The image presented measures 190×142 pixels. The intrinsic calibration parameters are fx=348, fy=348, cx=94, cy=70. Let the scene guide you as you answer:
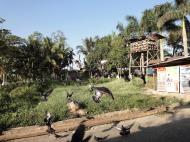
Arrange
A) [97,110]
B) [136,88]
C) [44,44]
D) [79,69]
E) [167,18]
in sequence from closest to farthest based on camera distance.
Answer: [97,110], [136,88], [167,18], [44,44], [79,69]

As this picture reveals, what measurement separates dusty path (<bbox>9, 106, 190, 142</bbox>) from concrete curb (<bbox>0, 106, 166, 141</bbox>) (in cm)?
25

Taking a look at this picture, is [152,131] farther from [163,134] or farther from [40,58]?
[40,58]

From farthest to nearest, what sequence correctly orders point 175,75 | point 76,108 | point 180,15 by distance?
point 180,15, point 175,75, point 76,108

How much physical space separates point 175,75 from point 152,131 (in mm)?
11609

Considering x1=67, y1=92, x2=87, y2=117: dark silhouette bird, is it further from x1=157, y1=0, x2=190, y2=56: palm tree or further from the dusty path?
x1=157, y1=0, x2=190, y2=56: palm tree

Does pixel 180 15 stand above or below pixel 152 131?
above

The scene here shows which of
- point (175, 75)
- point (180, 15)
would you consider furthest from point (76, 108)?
point (180, 15)

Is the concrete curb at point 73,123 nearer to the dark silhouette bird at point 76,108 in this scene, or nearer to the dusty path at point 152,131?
the dusty path at point 152,131

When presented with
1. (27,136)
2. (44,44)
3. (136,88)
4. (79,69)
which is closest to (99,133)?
(27,136)

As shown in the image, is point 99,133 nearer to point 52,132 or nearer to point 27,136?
point 52,132

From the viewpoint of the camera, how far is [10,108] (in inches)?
894

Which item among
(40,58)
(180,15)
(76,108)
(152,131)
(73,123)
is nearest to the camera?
(152,131)

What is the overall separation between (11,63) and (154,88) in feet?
97.3

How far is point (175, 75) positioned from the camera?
26.8 metres
